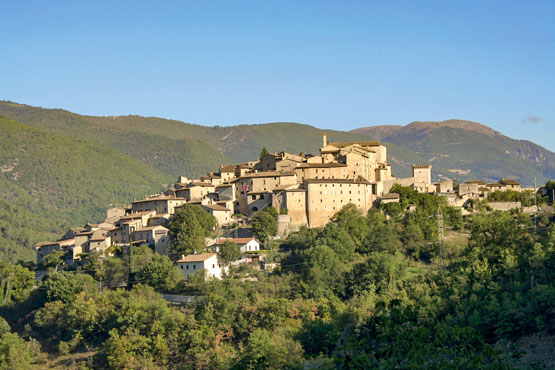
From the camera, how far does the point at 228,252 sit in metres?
63.5

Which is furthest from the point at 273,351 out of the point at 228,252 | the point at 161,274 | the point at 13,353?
the point at 13,353

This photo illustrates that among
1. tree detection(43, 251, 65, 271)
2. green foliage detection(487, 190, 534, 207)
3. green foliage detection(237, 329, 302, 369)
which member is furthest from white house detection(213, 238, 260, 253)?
green foliage detection(487, 190, 534, 207)

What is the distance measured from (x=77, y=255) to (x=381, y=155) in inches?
1297

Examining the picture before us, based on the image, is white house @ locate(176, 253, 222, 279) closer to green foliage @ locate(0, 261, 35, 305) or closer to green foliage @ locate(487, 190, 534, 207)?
green foliage @ locate(0, 261, 35, 305)

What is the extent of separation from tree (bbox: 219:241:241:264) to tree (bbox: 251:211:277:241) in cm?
344

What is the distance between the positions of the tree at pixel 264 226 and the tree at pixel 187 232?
4506mm

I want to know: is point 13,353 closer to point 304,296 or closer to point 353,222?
point 304,296

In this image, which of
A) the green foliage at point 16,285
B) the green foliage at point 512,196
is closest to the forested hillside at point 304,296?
the green foliage at point 16,285

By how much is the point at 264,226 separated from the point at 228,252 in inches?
195

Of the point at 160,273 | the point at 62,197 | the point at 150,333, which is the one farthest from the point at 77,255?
the point at 62,197

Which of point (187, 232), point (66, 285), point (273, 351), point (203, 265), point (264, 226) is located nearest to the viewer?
point (273, 351)

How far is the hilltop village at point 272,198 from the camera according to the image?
68438 mm

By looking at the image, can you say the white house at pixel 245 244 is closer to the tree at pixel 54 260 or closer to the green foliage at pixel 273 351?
the green foliage at pixel 273 351

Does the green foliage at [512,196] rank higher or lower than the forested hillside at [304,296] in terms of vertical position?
higher
